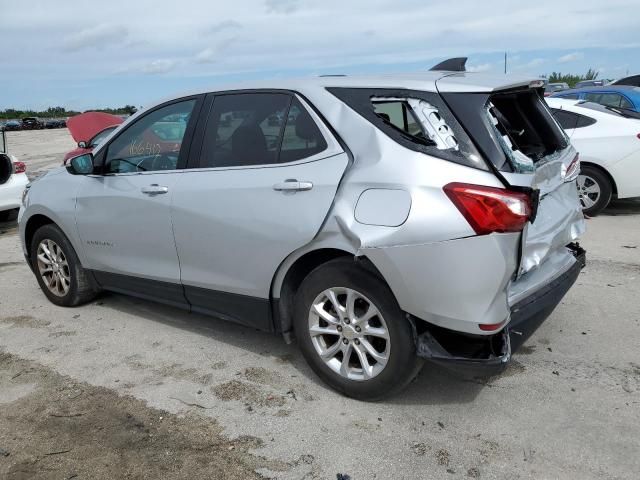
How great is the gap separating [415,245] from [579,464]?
4.20ft

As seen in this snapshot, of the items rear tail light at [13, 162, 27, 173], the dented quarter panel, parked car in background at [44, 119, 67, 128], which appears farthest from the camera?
parked car in background at [44, 119, 67, 128]

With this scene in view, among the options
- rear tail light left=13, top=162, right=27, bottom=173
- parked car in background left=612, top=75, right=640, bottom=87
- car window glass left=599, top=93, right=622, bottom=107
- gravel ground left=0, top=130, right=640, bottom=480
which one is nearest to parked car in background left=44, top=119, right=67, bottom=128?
parked car in background left=612, top=75, right=640, bottom=87

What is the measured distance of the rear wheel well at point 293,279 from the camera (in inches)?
131

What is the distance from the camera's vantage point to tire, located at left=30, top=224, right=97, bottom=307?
16.3 feet

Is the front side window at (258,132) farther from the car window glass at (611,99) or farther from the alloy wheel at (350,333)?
the car window glass at (611,99)

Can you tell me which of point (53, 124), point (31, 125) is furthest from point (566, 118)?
point (53, 124)

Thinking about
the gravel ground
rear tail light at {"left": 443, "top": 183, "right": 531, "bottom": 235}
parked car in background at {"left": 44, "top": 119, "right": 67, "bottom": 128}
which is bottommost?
the gravel ground

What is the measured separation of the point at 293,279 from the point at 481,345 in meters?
1.15

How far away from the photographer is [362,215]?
3.04 meters

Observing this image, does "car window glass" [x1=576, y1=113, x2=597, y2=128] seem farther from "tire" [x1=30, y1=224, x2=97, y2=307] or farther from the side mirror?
"tire" [x1=30, y1=224, x2=97, y2=307]

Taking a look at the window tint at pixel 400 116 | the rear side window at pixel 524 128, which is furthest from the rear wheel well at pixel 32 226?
the rear side window at pixel 524 128

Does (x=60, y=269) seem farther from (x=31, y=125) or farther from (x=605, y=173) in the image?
(x=31, y=125)

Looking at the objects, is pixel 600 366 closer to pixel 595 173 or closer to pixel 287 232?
pixel 287 232

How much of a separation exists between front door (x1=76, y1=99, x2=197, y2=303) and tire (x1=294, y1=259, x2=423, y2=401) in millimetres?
1153
